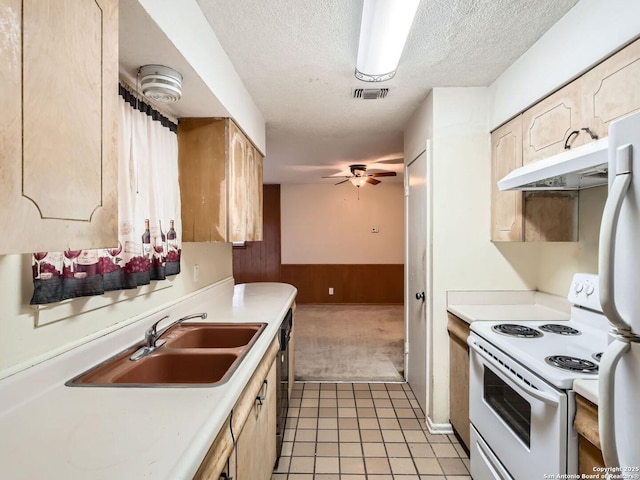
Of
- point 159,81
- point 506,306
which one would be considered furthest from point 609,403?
point 159,81

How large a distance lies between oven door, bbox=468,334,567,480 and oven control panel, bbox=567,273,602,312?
564 mm

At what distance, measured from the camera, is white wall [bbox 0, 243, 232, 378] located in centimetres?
93

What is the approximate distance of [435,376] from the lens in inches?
Answer: 89.0

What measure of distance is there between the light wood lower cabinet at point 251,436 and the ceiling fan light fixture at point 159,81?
4.23 ft

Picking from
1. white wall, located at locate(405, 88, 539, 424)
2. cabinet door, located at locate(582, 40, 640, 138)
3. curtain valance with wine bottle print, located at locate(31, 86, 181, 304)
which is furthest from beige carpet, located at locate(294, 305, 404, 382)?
cabinet door, located at locate(582, 40, 640, 138)

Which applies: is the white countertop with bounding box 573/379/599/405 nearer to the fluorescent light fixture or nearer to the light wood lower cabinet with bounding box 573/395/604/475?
the light wood lower cabinet with bounding box 573/395/604/475

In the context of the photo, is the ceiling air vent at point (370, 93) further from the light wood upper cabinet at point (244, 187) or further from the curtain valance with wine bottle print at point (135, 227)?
the curtain valance with wine bottle print at point (135, 227)

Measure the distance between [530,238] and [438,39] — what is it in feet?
4.10

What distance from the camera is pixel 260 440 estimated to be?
1392 millimetres

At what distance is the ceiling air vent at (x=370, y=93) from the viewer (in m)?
2.22

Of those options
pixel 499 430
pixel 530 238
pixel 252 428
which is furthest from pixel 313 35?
pixel 499 430

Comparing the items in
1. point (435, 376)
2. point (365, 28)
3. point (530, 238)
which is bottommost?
point (435, 376)

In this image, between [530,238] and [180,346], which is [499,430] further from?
[180,346]

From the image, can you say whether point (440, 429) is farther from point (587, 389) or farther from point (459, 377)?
point (587, 389)
